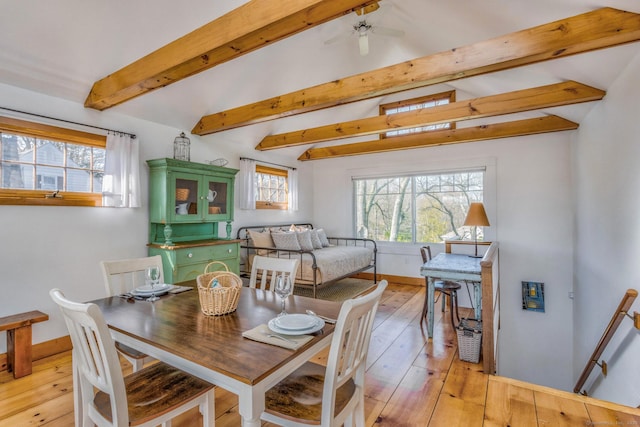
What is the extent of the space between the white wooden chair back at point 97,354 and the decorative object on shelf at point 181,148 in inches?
110

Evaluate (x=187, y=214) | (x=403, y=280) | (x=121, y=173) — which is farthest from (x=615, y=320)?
(x=121, y=173)

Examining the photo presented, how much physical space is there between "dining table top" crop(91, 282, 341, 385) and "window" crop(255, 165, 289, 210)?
11.0ft

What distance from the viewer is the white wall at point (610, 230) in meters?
2.20

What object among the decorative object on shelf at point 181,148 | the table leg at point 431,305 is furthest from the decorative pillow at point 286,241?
the table leg at point 431,305

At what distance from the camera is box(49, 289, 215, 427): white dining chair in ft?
3.48

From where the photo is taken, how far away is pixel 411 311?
389 centimetres

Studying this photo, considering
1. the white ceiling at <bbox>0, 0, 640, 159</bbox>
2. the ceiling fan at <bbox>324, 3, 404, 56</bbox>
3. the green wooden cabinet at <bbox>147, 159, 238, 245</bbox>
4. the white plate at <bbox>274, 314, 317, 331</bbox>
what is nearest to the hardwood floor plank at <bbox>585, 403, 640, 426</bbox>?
the white plate at <bbox>274, 314, 317, 331</bbox>

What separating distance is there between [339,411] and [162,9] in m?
2.86

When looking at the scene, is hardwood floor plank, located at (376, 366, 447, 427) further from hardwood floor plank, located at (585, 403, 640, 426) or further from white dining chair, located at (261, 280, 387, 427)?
hardwood floor plank, located at (585, 403, 640, 426)

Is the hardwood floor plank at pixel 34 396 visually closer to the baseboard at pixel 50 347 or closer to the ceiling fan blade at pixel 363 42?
the baseboard at pixel 50 347

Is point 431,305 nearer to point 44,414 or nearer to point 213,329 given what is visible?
point 213,329

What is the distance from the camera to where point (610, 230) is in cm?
271

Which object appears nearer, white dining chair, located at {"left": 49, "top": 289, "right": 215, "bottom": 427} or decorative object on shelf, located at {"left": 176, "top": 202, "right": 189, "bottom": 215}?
white dining chair, located at {"left": 49, "top": 289, "right": 215, "bottom": 427}

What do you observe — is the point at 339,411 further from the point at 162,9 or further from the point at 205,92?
the point at 205,92
